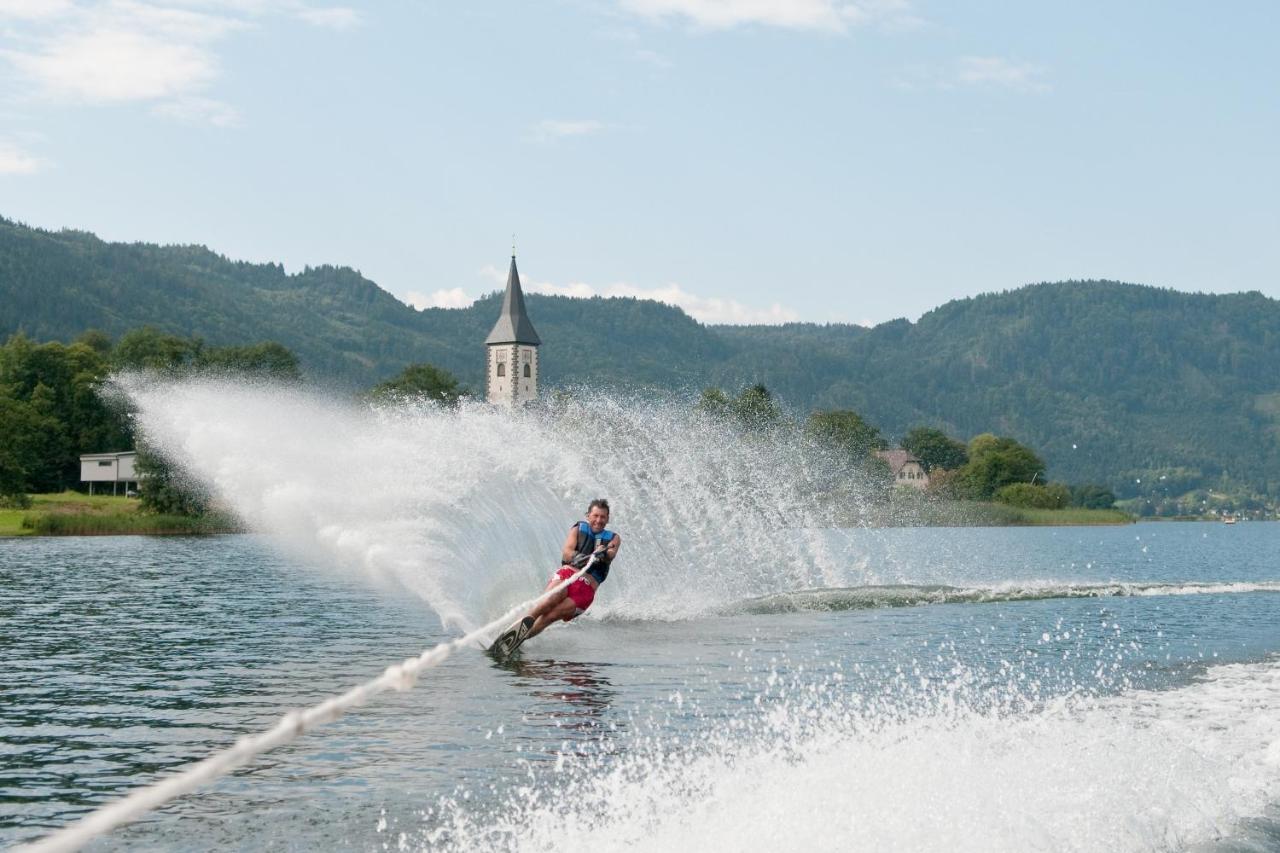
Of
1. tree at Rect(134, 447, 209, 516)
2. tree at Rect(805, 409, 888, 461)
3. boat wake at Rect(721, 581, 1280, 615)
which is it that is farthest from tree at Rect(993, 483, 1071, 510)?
boat wake at Rect(721, 581, 1280, 615)

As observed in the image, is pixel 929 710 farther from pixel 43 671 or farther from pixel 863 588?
pixel 863 588

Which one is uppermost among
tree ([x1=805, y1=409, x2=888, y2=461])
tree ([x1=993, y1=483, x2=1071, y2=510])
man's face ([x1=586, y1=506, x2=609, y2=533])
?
tree ([x1=805, y1=409, x2=888, y2=461])

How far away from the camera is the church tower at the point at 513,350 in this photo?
16512 centimetres

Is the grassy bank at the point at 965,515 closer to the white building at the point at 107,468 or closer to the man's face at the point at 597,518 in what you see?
the white building at the point at 107,468

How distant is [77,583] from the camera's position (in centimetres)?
3966

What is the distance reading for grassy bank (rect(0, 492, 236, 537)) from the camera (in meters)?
72.2

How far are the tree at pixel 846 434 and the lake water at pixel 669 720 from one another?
101 m

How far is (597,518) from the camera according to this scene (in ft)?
69.8

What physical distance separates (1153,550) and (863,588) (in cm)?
5549

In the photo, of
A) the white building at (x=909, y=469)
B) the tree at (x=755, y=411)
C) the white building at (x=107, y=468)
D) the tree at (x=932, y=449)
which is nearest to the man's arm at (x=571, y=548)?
the tree at (x=755, y=411)

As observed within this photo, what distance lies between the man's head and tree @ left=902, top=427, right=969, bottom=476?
546 ft

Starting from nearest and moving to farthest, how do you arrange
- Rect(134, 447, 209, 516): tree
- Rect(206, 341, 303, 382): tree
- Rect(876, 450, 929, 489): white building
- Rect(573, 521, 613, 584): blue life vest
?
Rect(573, 521, 613, 584): blue life vest, Rect(134, 447, 209, 516): tree, Rect(206, 341, 303, 382): tree, Rect(876, 450, 929, 489): white building

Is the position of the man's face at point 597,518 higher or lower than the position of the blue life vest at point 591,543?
higher

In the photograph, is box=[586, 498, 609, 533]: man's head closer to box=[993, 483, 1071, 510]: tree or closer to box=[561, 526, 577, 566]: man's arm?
box=[561, 526, 577, 566]: man's arm
